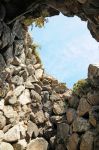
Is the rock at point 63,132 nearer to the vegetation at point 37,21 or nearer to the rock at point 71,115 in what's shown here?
the rock at point 71,115

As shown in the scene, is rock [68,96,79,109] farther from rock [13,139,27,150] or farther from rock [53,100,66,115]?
rock [13,139,27,150]

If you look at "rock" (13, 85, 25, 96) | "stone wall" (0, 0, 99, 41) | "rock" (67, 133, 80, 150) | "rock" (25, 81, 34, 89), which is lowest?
"rock" (67, 133, 80, 150)

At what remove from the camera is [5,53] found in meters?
19.4

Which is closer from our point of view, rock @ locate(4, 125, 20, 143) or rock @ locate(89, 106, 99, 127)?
rock @ locate(4, 125, 20, 143)

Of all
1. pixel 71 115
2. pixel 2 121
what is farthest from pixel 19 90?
pixel 71 115

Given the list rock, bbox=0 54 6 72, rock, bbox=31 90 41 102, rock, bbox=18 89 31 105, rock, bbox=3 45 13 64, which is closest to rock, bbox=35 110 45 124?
rock, bbox=31 90 41 102

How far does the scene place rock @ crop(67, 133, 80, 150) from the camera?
19.7 meters

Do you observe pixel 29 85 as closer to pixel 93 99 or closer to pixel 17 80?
pixel 17 80

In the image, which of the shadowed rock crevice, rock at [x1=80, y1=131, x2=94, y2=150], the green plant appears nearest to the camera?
the shadowed rock crevice

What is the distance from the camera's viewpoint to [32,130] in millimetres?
20359

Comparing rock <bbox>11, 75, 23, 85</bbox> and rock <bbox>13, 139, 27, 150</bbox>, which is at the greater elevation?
rock <bbox>11, 75, 23, 85</bbox>

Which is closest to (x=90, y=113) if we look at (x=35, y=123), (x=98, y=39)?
(x=35, y=123)

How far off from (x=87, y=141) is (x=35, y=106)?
3.57 m

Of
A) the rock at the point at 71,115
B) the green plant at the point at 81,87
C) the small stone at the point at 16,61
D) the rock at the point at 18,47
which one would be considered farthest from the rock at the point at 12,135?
the green plant at the point at 81,87
